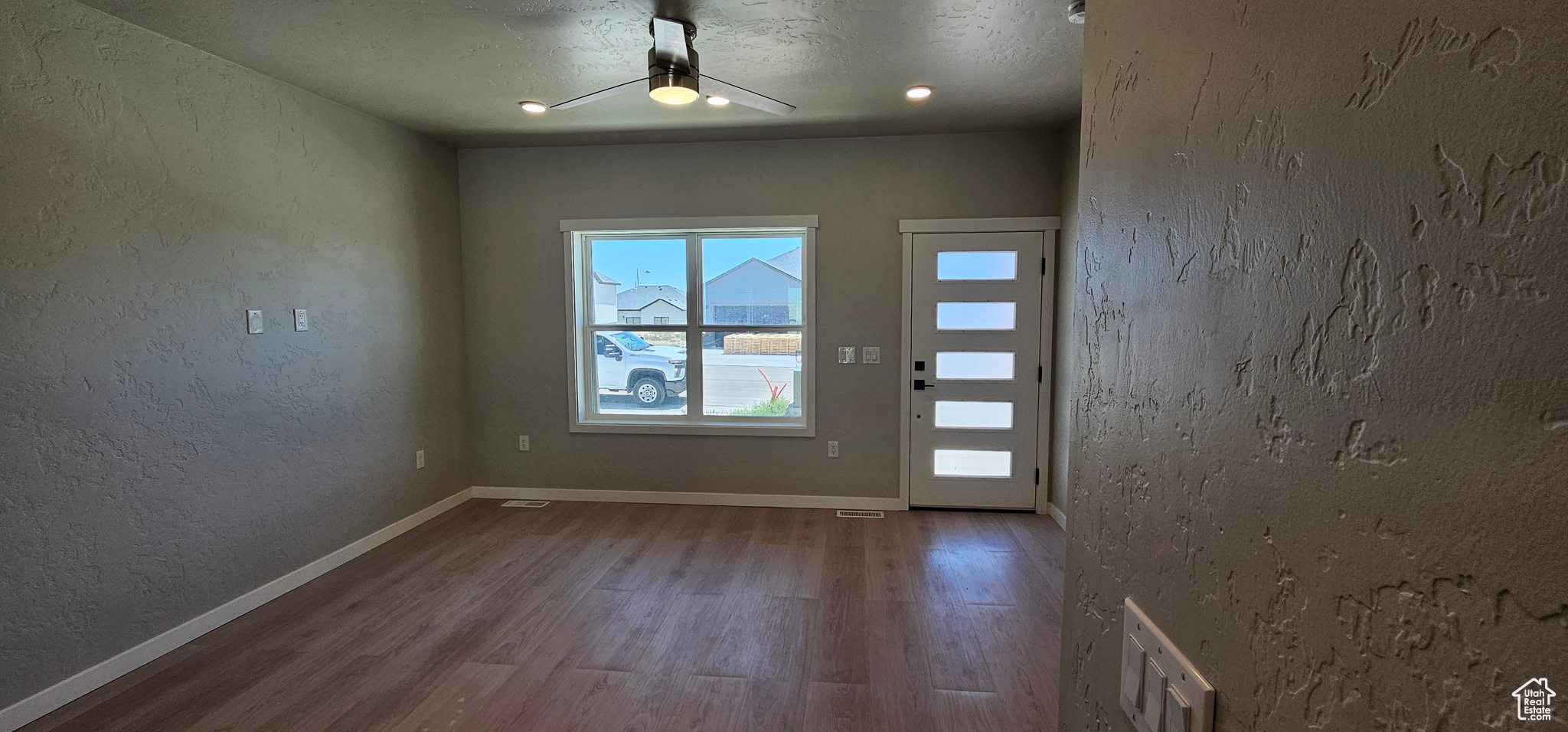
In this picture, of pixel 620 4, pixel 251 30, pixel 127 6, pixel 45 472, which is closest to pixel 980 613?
pixel 620 4

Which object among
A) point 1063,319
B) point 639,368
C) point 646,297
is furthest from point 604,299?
point 1063,319

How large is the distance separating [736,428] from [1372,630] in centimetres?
402

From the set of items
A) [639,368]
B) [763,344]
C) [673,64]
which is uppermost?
[673,64]

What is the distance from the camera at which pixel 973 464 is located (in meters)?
4.19

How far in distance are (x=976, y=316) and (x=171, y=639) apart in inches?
174

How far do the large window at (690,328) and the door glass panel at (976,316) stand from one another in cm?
92

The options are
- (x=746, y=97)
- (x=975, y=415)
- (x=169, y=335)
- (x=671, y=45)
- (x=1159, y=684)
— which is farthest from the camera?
(x=975, y=415)

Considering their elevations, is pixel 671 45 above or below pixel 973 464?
above

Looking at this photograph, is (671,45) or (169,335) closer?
(671,45)

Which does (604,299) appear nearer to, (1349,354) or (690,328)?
(690,328)

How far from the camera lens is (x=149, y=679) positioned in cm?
232

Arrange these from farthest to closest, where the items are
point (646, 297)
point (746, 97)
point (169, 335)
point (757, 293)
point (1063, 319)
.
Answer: point (646, 297)
point (757, 293)
point (1063, 319)
point (746, 97)
point (169, 335)

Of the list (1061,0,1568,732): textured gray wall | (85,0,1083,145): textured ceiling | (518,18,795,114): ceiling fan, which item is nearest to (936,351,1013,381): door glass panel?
(85,0,1083,145): textured ceiling

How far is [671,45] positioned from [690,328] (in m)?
2.23
